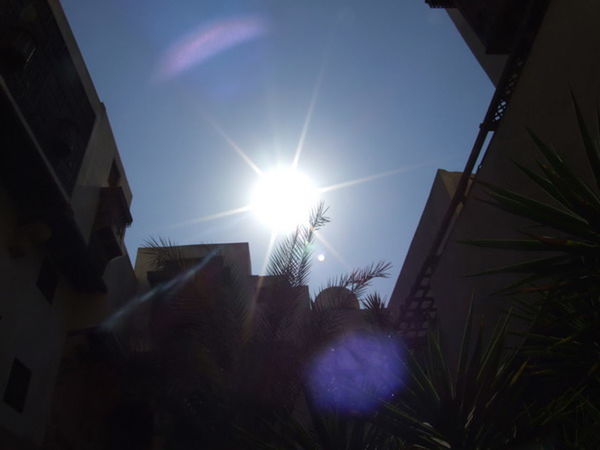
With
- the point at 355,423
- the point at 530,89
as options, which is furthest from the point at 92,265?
the point at 530,89

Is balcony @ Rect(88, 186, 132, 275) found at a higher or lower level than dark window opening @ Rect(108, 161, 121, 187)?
lower

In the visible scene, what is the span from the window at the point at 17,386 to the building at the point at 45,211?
2 centimetres

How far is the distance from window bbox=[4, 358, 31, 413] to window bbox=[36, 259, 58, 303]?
1462mm

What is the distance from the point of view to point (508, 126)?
8.45m

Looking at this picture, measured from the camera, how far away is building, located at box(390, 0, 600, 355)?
6850mm

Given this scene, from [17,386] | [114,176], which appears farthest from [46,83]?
[17,386]

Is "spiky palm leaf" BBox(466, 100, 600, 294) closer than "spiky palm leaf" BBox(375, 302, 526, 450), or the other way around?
"spiky palm leaf" BBox(466, 100, 600, 294)

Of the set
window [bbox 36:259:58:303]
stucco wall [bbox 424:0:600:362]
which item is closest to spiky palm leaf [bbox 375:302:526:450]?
stucco wall [bbox 424:0:600:362]

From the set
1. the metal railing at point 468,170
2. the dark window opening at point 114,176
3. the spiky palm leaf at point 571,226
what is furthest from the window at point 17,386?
the metal railing at point 468,170

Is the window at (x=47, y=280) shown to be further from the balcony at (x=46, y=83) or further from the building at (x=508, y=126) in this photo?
the building at (x=508, y=126)

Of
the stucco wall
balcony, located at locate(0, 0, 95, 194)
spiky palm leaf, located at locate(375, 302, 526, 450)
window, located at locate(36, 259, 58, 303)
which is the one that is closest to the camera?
spiky palm leaf, located at locate(375, 302, 526, 450)

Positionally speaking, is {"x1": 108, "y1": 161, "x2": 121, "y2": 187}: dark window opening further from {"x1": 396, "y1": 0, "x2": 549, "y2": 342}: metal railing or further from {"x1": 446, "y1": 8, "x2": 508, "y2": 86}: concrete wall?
{"x1": 446, "y1": 8, "x2": 508, "y2": 86}: concrete wall

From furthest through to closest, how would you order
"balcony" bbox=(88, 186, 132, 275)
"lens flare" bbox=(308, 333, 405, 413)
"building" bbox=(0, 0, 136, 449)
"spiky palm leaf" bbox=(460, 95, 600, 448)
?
"balcony" bbox=(88, 186, 132, 275) < "building" bbox=(0, 0, 136, 449) < "lens flare" bbox=(308, 333, 405, 413) < "spiky palm leaf" bbox=(460, 95, 600, 448)

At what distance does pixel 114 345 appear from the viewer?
1062 cm
